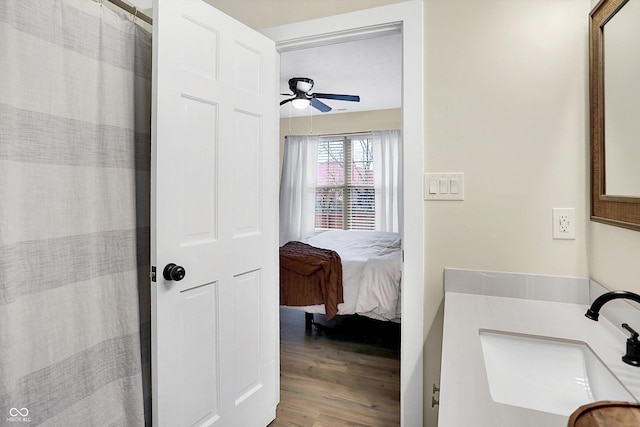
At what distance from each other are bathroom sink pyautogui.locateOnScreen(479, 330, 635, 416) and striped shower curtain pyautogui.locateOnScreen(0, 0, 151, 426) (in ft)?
4.20

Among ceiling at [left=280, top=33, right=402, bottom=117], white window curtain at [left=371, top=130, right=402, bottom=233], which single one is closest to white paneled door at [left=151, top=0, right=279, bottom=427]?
ceiling at [left=280, top=33, right=402, bottom=117]

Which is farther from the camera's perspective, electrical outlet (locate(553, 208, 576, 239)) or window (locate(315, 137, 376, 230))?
window (locate(315, 137, 376, 230))

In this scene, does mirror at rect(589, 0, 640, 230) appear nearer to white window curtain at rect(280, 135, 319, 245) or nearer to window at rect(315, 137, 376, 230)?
window at rect(315, 137, 376, 230)

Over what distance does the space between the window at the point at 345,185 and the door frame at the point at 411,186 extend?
3.85m

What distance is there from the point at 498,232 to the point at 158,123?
56.6 inches

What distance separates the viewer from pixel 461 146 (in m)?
1.55

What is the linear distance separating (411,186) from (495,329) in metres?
0.72

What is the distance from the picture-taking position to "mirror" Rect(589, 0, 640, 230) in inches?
38.9

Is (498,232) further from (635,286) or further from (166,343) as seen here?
(166,343)

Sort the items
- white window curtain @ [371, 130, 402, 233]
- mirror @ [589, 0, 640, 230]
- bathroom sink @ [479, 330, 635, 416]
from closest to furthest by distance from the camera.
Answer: bathroom sink @ [479, 330, 635, 416], mirror @ [589, 0, 640, 230], white window curtain @ [371, 130, 402, 233]

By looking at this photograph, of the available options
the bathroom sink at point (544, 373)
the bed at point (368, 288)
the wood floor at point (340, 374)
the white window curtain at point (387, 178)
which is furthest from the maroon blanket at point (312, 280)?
the white window curtain at point (387, 178)

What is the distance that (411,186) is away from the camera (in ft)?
5.28

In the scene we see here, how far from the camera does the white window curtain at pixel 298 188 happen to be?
557cm

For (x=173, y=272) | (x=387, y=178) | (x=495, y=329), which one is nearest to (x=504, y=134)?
(x=495, y=329)
